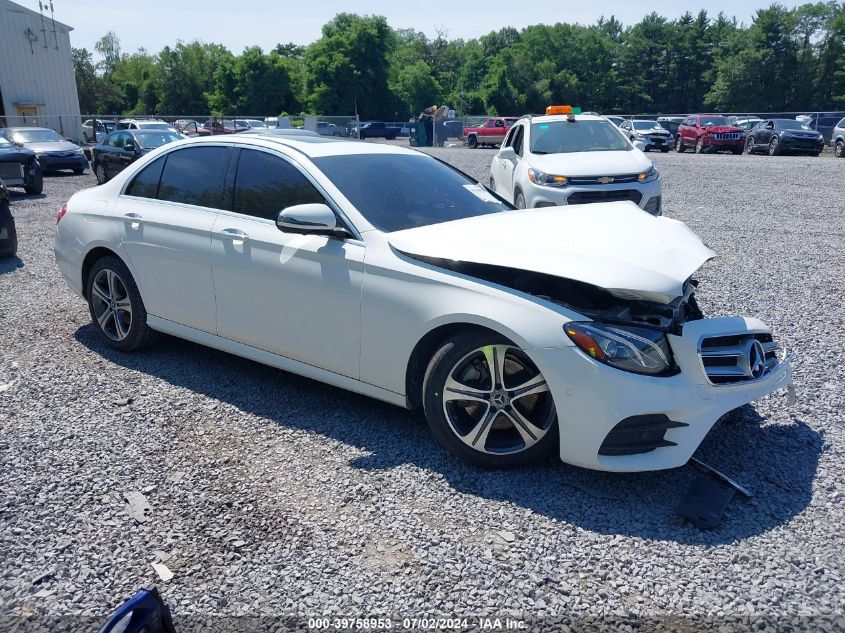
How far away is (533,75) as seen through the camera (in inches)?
3935

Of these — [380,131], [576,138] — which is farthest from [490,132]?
[576,138]

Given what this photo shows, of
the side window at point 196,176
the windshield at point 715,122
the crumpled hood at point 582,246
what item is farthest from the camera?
the windshield at point 715,122

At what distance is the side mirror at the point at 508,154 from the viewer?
10.8 metres

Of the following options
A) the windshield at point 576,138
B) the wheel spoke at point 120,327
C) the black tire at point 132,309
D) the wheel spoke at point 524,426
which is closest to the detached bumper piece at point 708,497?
the wheel spoke at point 524,426

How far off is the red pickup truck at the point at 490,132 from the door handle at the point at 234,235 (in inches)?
1554

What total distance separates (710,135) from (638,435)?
104ft

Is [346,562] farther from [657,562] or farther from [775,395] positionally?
[775,395]

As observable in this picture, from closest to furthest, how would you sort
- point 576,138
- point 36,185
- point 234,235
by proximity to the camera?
point 234,235, point 576,138, point 36,185

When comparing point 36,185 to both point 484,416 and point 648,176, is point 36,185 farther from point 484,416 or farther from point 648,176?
point 484,416

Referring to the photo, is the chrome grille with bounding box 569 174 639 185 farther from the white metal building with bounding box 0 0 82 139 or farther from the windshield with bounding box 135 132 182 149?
the white metal building with bounding box 0 0 82 139

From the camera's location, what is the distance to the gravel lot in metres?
2.73

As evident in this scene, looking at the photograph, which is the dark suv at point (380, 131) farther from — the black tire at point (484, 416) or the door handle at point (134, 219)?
the black tire at point (484, 416)

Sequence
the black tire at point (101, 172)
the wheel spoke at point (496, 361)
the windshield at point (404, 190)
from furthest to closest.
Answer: the black tire at point (101, 172) < the windshield at point (404, 190) < the wheel spoke at point (496, 361)

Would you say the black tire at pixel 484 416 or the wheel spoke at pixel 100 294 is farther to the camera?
the wheel spoke at pixel 100 294
